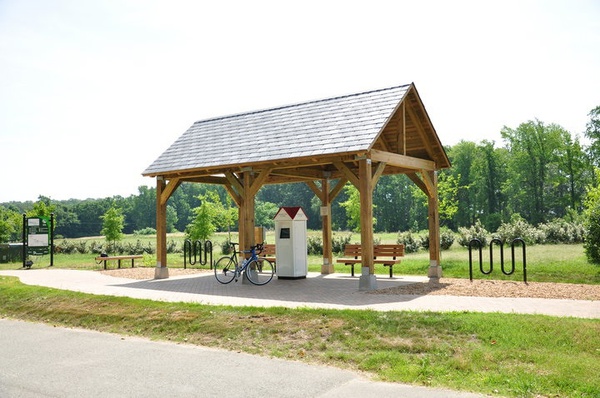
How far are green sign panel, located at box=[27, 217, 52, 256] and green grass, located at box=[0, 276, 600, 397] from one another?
15370 millimetres

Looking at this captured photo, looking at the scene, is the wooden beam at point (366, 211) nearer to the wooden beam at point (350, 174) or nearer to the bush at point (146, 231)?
the wooden beam at point (350, 174)

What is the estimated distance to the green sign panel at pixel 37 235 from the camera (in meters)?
24.5

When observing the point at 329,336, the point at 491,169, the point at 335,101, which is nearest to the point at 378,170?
the point at 335,101

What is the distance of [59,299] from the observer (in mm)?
12656

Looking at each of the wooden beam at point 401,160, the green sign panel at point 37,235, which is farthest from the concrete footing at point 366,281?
the green sign panel at point 37,235

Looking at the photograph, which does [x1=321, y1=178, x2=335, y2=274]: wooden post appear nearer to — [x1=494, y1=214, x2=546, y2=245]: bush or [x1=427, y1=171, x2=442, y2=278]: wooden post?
[x1=427, y1=171, x2=442, y2=278]: wooden post

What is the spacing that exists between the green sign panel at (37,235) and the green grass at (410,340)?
15.4 meters

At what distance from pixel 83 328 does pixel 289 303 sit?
13.0 ft

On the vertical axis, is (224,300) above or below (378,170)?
below

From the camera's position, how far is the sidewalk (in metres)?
9.75

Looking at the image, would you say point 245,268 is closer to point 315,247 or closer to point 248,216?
point 248,216

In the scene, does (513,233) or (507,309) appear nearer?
(507,309)

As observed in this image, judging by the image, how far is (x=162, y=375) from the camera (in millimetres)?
6695

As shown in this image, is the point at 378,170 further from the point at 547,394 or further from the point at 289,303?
the point at 547,394
